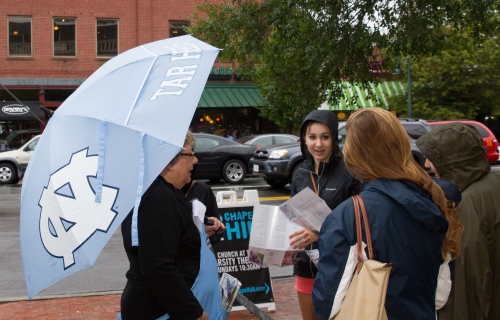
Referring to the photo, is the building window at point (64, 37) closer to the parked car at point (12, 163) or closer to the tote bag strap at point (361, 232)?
the parked car at point (12, 163)

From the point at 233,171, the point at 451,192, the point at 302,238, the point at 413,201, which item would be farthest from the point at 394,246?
the point at 233,171

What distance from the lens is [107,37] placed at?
3109cm

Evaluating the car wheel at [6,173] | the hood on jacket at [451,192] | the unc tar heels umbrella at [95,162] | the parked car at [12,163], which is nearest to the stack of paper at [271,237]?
the hood on jacket at [451,192]

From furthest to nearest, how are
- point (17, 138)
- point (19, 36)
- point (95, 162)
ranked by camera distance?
1. point (19, 36)
2. point (17, 138)
3. point (95, 162)

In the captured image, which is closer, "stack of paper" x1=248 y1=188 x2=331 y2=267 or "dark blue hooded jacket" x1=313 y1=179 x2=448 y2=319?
"dark blue hooded jacket" x1=313 y1=179 x2=448 y2=319

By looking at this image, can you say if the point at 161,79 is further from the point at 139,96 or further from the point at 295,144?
the point at 295,144

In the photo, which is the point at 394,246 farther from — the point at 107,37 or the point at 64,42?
the point at 64,42

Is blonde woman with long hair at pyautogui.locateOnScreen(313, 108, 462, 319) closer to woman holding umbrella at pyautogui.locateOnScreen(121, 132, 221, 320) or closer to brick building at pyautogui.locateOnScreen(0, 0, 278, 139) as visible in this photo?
woman holding umbrella at pyautogui.locateOnScreen(121, 132, 221, 320)

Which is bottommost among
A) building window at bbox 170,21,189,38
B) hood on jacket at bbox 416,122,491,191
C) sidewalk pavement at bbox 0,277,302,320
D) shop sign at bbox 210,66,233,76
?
sidewalk pavement at bbox 0,277,302,320

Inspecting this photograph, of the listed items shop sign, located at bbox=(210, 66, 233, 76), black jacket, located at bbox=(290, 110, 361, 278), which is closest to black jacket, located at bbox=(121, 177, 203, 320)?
black jacket, located at bbox=(290, 110, 361, 278)

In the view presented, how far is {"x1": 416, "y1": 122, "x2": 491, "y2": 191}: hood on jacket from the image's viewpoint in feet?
10.6

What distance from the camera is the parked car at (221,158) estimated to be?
60.8 feet

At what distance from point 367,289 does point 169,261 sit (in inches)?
35.8

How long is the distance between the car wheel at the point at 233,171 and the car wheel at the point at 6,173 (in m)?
7.07
